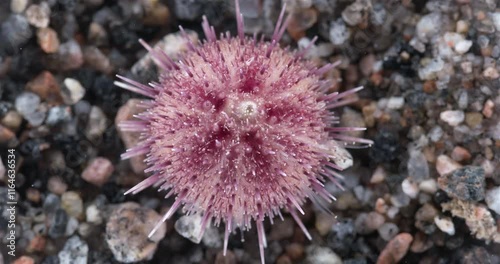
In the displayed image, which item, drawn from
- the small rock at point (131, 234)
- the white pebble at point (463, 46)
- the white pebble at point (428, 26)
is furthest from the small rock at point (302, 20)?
the small rock at point (131, 234)

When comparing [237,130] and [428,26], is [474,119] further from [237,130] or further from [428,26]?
[237,130]

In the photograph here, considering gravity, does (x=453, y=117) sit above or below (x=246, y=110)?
below

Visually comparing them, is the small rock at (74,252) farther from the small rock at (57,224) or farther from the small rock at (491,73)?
the small rock at (491,73)

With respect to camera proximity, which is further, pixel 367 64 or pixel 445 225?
pixel 367 64

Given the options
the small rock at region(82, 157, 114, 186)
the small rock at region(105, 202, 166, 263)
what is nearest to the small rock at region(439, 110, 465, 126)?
the small rock at region(105, 202, 166, 263)

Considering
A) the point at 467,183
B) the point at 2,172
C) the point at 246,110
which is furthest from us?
the point at 2,172

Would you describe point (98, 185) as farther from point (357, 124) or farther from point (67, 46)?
point (357, 124)

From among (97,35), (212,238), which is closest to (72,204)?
(212,238)
